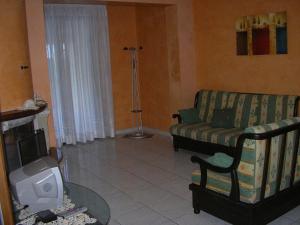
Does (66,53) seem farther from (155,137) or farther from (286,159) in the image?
(286,159)

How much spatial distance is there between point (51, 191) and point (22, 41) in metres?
2.70

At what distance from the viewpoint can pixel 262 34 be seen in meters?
4.97

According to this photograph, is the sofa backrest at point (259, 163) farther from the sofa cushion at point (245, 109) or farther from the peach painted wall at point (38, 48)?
the peach painted wall at point (38, 48)

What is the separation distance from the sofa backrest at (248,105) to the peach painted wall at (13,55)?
8.83 feet

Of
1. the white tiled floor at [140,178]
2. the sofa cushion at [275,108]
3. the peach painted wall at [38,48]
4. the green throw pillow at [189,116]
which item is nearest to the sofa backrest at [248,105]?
the sofa cushion at [275,108]

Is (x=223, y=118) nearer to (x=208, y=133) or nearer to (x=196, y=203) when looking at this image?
(x=208, y=133)

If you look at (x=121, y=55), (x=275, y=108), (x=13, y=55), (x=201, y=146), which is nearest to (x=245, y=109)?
(x=275, y=108)

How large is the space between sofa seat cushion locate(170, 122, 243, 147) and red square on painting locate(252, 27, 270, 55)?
1.17 m

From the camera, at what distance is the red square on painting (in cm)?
493

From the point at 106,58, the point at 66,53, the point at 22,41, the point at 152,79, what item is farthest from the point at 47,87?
the point at 152,79

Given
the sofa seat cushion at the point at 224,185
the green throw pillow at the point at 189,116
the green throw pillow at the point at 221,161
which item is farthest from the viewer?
the green throw pillow at the point at 189,116

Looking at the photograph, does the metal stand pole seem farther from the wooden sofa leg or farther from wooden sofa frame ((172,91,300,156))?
the wooden sofa leg

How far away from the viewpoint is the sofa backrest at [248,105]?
4.58 meters

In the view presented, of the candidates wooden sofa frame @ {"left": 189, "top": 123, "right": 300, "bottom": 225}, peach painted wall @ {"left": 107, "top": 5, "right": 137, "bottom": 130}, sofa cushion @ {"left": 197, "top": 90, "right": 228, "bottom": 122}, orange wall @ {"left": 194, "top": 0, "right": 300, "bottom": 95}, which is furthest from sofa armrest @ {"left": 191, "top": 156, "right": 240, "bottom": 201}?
peach painted wall @ {"left": 107, "top": 5, "right": 137, "bottom": 130}
